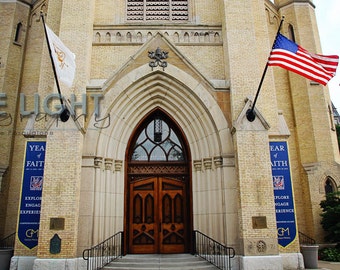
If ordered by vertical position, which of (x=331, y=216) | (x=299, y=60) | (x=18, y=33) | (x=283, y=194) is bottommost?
(x=331, y=216)

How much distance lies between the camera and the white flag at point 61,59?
8.16 meters

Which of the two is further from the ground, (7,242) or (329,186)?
(329,186)

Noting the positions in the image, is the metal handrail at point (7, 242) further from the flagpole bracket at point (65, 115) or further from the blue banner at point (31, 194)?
the flagpole bracket at point (65, 115)

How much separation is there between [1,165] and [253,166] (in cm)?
1006

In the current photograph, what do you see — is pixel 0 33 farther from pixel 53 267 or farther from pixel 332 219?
pixel 332 219

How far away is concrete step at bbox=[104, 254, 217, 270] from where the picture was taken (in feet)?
28.8

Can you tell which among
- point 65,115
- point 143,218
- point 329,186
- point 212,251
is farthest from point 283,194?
point 65,115

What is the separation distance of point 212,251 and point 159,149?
3934 mm

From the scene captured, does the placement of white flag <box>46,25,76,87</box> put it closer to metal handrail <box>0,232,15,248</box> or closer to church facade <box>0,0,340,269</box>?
church facade <box>0,0,340,269</box>

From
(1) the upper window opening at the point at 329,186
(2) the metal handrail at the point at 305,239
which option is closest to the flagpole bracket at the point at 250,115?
(1) the upper window opening at the point at 329,186

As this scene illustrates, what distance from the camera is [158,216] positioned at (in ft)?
34.9

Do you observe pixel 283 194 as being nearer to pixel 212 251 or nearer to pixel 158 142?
pixel 212 251

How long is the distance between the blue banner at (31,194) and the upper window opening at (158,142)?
313 cm

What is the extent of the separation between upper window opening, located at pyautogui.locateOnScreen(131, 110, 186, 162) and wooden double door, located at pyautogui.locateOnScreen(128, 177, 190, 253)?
857 millimetres
